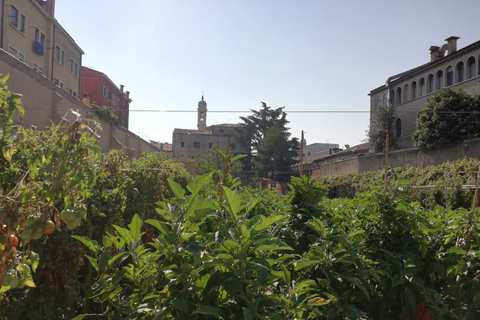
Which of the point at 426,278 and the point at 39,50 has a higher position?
the point at 39,50

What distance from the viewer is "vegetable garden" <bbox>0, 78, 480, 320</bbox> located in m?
1.44

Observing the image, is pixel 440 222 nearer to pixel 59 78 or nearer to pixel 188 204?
pixel 188 204

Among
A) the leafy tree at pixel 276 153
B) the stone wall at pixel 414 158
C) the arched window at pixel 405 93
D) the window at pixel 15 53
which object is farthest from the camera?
the leafy tree at pixel 276 153

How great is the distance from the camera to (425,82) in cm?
3188

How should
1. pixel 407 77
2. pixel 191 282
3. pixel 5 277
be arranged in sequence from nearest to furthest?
pixel 5 277, pixel 191 282, pixel 407 77

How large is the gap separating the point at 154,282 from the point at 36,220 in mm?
527

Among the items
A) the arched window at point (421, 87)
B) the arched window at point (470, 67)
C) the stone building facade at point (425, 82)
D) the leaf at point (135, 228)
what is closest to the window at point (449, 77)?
the stone building facade at point (425, 82)

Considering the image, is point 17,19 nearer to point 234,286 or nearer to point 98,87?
point 98,87

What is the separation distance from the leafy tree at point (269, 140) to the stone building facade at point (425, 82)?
42.5ft

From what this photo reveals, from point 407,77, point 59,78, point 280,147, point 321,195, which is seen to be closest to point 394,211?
point 321,195

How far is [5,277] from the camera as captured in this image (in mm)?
1292

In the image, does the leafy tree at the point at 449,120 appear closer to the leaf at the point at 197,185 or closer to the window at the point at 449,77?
the window at the point at 449,77

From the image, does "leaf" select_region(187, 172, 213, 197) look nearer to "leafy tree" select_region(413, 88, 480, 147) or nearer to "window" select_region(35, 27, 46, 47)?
"leafy tree" select_region(413, 88, 480, 147)

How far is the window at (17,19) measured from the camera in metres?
19.9
